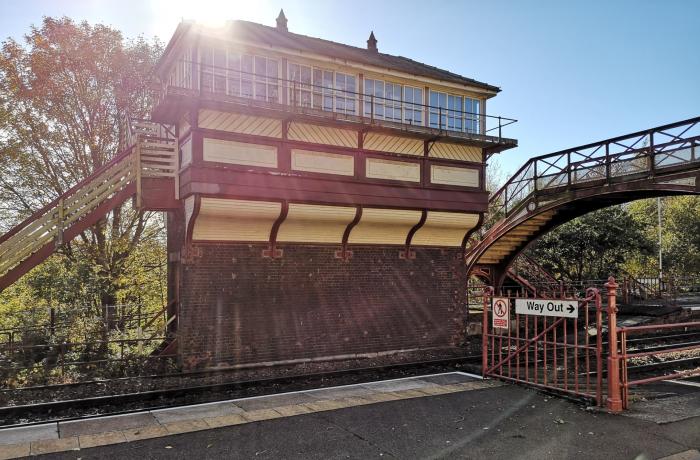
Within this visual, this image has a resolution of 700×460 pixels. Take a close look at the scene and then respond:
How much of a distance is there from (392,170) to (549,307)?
677cm

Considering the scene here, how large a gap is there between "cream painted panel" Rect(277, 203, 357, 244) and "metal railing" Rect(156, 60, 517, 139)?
2493 millimetres

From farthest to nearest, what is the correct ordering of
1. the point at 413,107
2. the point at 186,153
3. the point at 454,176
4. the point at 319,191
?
the point at 454,176 < the point at 413,107 < the point at 319,191 < the point at 186,153

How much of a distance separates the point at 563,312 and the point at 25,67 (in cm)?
1805

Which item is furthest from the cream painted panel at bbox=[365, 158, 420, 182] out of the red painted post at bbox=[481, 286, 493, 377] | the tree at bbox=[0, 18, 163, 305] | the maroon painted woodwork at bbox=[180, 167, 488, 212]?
the tree at bbox=[0, 18, 163, 305]

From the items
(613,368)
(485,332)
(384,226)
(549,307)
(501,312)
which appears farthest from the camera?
(384,226)

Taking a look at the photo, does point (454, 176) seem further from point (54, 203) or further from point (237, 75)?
point (54, 203)

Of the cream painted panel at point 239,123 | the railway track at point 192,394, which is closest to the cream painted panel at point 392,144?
the cream painted panel at point 239,123

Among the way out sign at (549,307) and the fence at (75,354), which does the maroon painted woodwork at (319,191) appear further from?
the way out sign at (549,307)

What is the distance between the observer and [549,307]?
8.53 metres

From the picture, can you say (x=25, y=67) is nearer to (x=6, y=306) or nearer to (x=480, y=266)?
(x=6, y=306)

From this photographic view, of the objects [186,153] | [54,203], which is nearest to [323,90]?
[186,153]

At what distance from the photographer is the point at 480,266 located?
21328 millimetres

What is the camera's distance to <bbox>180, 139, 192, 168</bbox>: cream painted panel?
11.9 meters

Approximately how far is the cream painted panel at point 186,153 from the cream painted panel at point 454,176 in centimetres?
680
